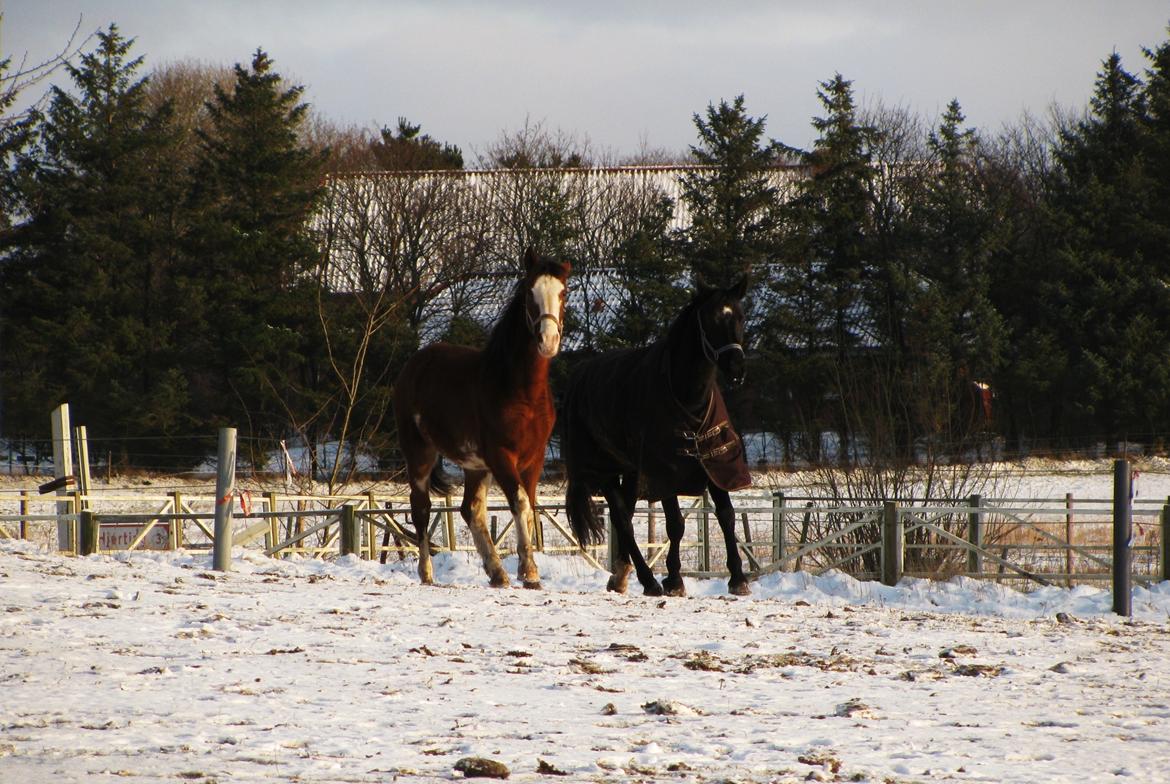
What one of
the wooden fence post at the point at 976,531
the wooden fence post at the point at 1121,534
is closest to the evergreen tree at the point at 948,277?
the wooden fence post at the point at 976,531

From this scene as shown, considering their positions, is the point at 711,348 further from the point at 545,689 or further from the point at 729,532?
the point at 545,689

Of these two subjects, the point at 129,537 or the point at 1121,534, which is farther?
the point at 129,537

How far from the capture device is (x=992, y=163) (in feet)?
155

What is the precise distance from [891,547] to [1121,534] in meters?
4.37

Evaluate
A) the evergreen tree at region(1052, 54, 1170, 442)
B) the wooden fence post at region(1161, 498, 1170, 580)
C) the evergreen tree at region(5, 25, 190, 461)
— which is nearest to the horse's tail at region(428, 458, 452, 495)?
the wooden fence post at region(1161, 498, 1170, 580)

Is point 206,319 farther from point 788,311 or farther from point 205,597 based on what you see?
point 205,597

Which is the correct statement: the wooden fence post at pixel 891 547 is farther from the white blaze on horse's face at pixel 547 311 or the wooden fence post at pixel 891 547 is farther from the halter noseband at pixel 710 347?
the white blaze on horse's face at pixel 547 311

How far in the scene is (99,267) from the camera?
38406 millimetres

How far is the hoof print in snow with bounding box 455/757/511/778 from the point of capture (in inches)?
165

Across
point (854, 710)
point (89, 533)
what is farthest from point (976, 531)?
point (854, 710)

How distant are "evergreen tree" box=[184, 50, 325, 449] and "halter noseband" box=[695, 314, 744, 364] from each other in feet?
90.7

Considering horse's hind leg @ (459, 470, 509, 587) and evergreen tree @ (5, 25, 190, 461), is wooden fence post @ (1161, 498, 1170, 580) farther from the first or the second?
evergreen tree @ (5, 25, 190, 461)

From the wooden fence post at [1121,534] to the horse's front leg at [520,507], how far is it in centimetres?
473

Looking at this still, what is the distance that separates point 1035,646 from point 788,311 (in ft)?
107
